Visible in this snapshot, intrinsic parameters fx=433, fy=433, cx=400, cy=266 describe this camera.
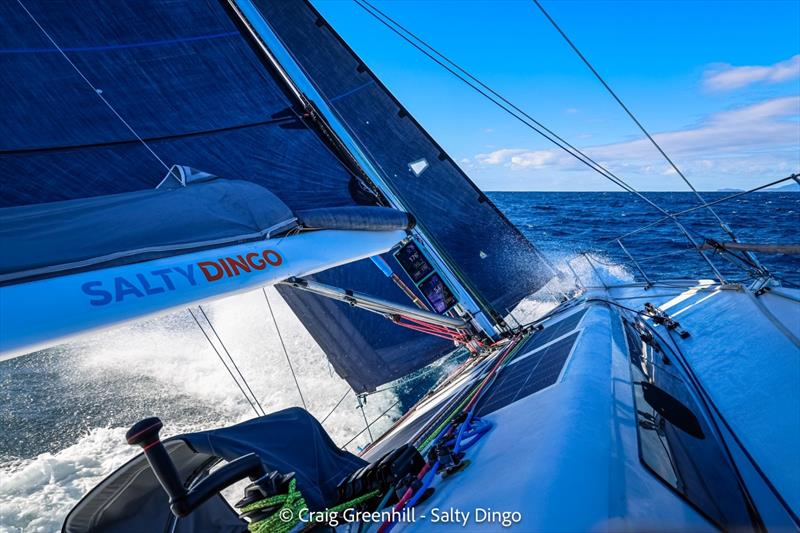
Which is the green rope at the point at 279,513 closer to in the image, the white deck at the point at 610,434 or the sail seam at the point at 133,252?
the white deck at the point at 610,434

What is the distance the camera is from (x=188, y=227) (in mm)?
1684

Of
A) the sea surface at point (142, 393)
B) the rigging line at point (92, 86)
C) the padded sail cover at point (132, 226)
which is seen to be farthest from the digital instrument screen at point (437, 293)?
the rigging line at point (92, 86)

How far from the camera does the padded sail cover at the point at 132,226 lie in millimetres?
1319

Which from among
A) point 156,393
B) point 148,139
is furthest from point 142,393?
point 148,139

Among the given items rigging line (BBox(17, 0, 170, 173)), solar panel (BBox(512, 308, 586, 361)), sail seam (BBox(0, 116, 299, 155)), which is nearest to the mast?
sail seam (BBox(0, 116, 299, 155))

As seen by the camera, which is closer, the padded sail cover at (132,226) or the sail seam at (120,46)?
the padded sail cover at (132,226)

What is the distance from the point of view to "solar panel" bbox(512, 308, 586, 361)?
3102 mm

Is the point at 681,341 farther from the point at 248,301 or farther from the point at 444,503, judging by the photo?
the point at 248,301

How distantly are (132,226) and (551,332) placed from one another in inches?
113

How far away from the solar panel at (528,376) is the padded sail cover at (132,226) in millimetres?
1412

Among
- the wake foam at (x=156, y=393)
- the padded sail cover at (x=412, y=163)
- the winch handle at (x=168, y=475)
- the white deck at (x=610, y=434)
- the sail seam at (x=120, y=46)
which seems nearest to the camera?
the winch handle at (x=168, y=475)

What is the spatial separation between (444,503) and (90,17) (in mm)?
3737

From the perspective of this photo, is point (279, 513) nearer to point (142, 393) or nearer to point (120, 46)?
point (120, 46)

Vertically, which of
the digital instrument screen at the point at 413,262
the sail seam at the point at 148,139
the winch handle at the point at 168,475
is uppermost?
the sail seam at the point at 148,139
